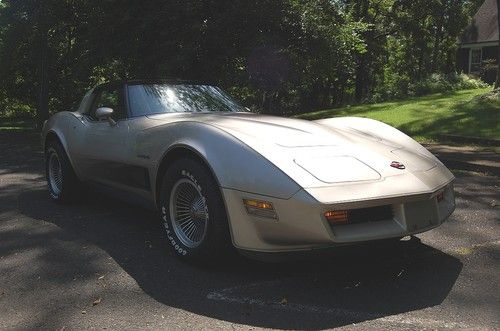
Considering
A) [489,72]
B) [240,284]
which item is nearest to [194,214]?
[240,284]

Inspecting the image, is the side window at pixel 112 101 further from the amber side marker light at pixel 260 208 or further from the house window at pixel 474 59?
the house window at pixel 474 59

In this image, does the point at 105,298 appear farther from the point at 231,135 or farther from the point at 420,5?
the point at 420,5

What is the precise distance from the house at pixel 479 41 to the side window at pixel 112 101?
3187 centimetres

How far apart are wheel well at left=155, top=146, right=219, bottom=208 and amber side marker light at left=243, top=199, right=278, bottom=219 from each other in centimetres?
32

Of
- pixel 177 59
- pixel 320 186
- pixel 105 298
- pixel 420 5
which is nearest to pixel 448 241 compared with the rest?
pixel 320 186

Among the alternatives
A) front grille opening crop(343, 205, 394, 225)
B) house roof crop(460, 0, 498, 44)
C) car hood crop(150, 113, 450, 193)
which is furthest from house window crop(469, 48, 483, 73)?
front grille opening crop(343, 205, 394, 225)

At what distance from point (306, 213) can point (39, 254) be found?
2.24 m

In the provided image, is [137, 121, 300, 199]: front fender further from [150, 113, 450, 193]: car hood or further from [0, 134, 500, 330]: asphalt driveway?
[0, 134, 500, 330]: asphalt driveway

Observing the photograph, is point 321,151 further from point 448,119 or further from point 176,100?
point 448,119

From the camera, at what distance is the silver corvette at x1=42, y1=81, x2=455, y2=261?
306 centimetres

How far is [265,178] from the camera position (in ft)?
10.3

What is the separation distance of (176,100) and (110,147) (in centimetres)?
72

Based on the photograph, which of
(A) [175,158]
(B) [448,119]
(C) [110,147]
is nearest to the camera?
(A) [175,158]

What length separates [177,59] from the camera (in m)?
11.8
